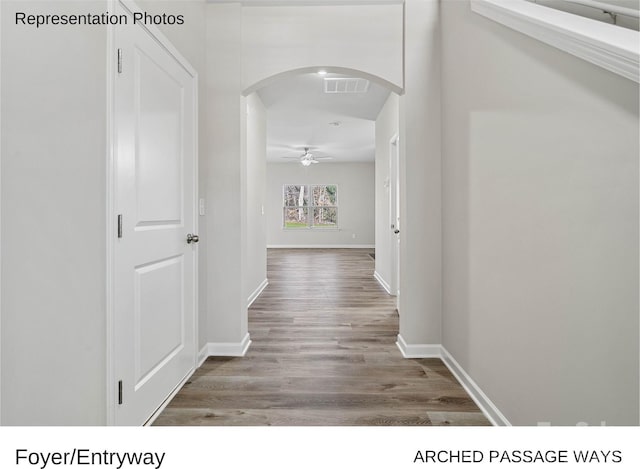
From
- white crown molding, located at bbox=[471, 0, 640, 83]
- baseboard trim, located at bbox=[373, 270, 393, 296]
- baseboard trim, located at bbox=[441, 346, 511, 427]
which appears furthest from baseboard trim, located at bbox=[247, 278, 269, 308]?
white crown molding, located at bbox=[471, 0, 640, 83]

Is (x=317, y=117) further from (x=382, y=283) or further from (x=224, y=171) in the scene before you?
(x=224, y=171)

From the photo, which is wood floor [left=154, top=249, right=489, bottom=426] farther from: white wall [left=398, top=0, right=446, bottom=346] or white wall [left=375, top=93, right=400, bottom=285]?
white wall [left=375, top=93, right=400, bottom=285]

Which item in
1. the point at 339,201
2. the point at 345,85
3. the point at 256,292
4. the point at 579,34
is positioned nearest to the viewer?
the point at 579,34

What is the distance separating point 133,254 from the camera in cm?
157

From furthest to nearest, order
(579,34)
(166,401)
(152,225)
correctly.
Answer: (166,401) < (152,225) < (579,34)

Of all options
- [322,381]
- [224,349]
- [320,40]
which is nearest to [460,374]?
[322,381]

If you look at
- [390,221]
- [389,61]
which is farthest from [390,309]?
[389,61]

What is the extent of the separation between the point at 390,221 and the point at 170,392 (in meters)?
3.55

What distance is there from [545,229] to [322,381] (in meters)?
1.52

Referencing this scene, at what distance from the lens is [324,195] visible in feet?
36.2

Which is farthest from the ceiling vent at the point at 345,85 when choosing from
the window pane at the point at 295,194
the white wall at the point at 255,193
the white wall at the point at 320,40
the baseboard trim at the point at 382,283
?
the window pane at the point at 295,194

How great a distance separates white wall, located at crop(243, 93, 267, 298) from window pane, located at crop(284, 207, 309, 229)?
6071 millimetres

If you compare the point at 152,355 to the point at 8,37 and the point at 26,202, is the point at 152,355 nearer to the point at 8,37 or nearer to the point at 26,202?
the point at 26,202

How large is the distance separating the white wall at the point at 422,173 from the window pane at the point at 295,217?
862 cm
